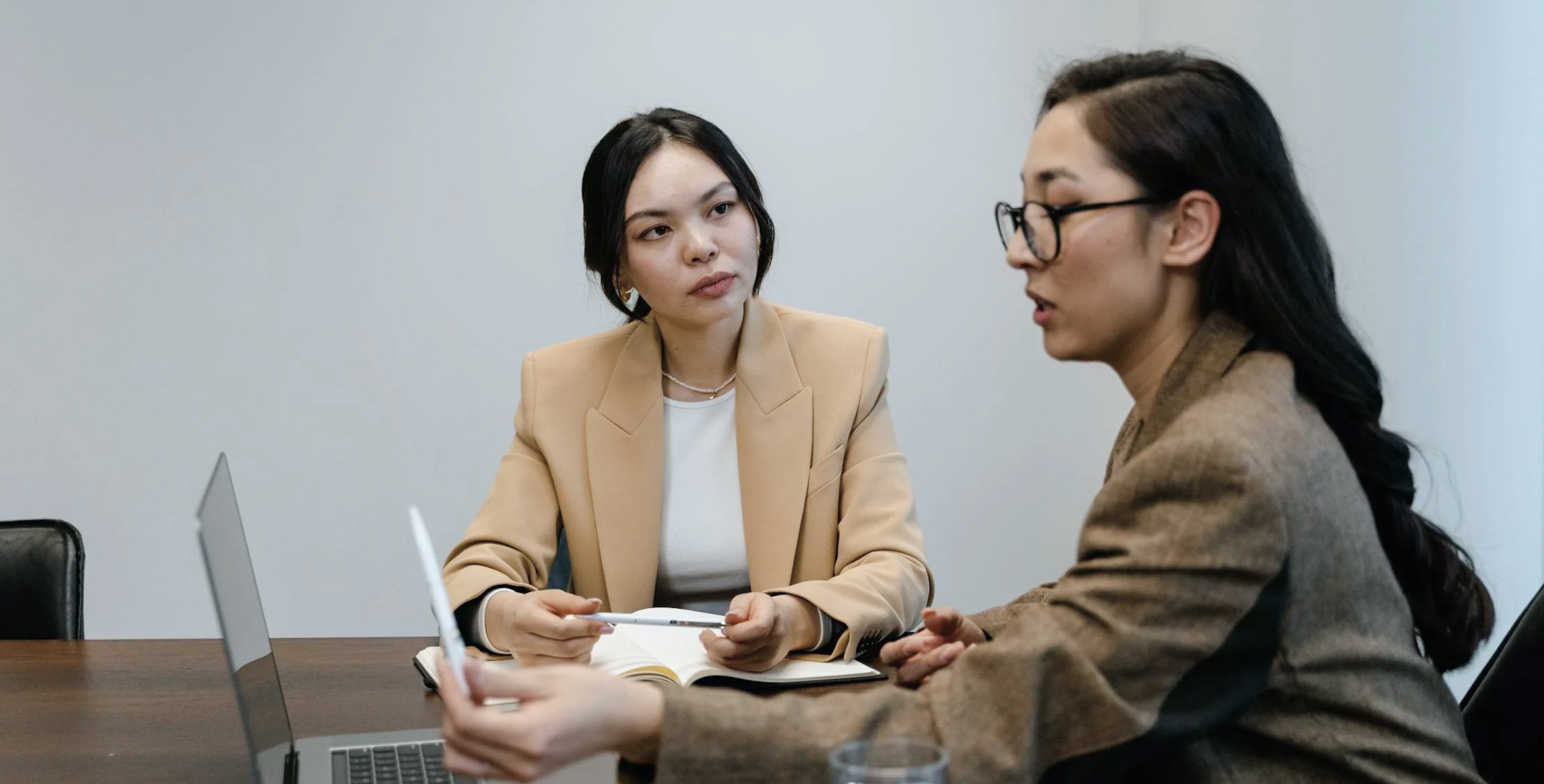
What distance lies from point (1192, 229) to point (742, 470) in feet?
3.43

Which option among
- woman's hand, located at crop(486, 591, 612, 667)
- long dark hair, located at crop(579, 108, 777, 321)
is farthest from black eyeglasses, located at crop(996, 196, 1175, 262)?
Answer: long dark hair, located at crop(579, 108, 777, 321)

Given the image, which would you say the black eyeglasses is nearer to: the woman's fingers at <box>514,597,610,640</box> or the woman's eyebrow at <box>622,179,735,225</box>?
the woman's fingers at <box>514,597,610,640</box>

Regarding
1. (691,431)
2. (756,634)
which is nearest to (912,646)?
(756,634)

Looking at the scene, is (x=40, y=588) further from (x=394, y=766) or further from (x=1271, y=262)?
(x=1271, y=262)

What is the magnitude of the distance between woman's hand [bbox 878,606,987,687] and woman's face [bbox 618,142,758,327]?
725 mm

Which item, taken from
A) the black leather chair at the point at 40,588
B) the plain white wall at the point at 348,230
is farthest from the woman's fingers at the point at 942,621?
the plain white wall at the point at 348,230

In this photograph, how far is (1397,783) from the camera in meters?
1.11

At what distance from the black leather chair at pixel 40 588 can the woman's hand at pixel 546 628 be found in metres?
0.87

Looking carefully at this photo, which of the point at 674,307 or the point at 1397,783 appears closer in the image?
the point at 1397,783

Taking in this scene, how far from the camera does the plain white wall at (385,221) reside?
3219mm

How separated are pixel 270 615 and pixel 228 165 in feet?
3.76

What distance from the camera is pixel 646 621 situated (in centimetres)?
161

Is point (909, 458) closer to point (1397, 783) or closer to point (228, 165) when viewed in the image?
point (228, 165)

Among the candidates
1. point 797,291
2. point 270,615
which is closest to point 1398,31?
point 797,291
